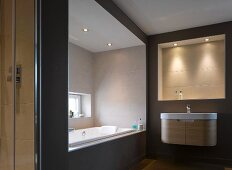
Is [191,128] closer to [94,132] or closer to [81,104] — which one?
[94,132]

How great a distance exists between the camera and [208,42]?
3811 mm

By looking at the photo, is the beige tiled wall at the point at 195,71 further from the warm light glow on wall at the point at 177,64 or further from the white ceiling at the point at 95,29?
the white ceiling at the point at 95,29

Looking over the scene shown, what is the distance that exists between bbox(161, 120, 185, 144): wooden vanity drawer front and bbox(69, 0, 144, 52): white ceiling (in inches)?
59.8

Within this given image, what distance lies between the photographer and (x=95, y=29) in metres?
3.21

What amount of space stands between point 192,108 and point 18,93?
2980mm

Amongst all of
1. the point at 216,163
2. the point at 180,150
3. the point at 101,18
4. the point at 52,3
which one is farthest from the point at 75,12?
the point at 216,163

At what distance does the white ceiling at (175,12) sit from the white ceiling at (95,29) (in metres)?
0.25

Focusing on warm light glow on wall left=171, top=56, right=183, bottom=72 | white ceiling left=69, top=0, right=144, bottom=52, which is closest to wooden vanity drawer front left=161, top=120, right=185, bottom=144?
warm light glow on wall left=171, top=56, right=183, bottom=72

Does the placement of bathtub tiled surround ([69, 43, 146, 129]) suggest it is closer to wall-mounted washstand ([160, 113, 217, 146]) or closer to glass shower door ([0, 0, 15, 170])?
wall-mounted washstand ([160, 113, 217, 146])

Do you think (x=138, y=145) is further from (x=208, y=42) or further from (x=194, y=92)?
(x=208, y=42)

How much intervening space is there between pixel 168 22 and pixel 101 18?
1237 mm

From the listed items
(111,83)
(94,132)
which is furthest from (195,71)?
(94,132)

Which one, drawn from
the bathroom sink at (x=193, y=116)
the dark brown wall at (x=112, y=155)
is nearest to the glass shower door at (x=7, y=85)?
the dark brown wall at (x=112, y=155)

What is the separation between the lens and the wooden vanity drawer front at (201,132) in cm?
311
